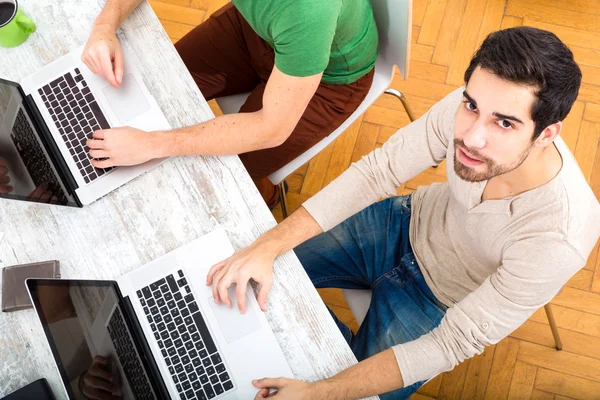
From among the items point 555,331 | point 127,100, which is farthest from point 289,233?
point 555,331

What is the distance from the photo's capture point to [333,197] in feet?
4.35

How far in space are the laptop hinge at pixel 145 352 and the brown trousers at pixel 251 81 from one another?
1.80 feet

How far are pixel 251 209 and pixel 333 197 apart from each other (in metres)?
0.20

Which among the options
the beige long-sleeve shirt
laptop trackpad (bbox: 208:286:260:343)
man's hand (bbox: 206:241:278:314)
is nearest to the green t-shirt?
the beige long-sleeve shirt

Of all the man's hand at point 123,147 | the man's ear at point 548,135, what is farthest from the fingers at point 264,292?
the man's ear at point 548,135

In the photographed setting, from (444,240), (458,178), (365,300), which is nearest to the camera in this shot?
(458,178)

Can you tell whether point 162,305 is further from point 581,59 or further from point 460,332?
point 581,59

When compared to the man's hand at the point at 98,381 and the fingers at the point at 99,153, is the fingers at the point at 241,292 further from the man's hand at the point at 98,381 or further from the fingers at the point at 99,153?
the fingers at the point at 99,153

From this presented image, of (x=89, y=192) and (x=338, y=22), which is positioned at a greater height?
(x=338, y=22)

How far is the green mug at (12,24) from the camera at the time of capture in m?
1.34

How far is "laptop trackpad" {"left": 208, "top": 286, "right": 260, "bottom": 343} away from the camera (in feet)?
3.72

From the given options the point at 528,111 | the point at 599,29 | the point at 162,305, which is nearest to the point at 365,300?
the point at 162,305

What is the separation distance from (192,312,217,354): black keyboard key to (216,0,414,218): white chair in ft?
1.87

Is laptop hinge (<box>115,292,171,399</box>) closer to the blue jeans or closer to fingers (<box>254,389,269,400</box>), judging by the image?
fingers (<box>254,389,269,400</box>)
